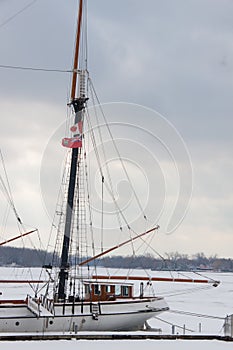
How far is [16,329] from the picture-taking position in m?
26.6

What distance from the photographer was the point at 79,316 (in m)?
28.0

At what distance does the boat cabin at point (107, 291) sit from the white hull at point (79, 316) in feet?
7.04

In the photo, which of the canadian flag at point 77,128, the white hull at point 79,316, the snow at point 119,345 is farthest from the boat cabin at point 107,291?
the snow at point 119,345

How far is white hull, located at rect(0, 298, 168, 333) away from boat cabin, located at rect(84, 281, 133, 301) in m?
2.15

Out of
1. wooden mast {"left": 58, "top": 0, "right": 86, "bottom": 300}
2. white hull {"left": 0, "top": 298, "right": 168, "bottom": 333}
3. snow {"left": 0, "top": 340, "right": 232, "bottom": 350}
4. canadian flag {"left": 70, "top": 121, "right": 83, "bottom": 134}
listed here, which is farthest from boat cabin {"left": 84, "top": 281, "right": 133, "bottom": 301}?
snow {"left": 0, "top": 340, "right": 232, "bottom": 350}

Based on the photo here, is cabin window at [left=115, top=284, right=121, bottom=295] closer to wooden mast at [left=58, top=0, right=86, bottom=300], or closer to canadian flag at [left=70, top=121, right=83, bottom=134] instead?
wooden mast at [left=58, top=0, right=86, bottom=300]

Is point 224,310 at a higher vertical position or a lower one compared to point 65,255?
lower

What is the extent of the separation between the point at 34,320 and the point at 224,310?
88.3 ft

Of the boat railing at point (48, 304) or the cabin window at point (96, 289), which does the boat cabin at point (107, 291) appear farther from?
the boat railing at point (48, 304)

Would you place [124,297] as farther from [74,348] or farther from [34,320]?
[74,348]

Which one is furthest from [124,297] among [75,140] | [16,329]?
[75,140]

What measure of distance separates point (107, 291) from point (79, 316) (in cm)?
481

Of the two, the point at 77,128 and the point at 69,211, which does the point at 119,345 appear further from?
the point at 77,128

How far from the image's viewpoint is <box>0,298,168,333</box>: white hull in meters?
26.6
